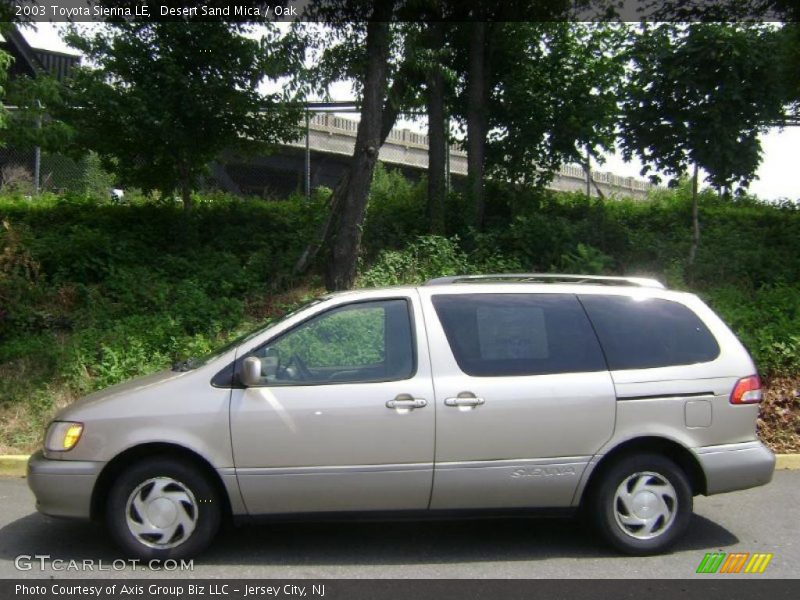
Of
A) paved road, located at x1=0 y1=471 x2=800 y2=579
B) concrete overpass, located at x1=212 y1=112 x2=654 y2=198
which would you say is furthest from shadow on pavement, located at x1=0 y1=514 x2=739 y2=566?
concrete overpass, located at x1=212 y1=112 x2=654 y2=198

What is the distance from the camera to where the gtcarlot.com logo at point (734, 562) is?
17.9ft

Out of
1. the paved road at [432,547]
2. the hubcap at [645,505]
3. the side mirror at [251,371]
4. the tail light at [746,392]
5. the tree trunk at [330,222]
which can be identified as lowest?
the paved road at [432,547]

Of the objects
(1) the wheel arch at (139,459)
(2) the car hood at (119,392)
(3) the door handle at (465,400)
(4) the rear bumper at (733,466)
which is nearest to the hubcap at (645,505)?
(4) the rear bumper at (733,466)

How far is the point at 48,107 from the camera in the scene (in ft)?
40.8

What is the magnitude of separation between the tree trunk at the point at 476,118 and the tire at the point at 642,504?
30.1ft

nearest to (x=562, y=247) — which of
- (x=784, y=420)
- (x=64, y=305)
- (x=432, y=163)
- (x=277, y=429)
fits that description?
(x=432, y=163)

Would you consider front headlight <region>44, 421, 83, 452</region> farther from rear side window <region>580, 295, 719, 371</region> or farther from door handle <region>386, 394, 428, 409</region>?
rear side window <region>580, 295, 719, 371</region>

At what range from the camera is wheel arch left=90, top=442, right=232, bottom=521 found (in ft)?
Result: 17.7

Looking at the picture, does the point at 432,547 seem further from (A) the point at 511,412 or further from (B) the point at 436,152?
(B) the point at 436,152

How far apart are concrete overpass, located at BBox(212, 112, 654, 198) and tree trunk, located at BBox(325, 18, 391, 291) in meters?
3.07

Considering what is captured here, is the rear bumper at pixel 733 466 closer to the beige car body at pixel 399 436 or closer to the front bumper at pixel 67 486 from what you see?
the beige car body at pixel 399 436

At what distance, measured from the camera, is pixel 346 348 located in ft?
19.0

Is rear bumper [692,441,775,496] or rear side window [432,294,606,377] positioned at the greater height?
rear side window [432,294,606,377]
